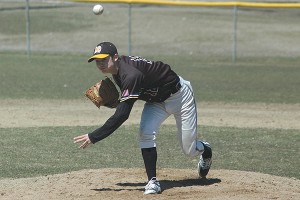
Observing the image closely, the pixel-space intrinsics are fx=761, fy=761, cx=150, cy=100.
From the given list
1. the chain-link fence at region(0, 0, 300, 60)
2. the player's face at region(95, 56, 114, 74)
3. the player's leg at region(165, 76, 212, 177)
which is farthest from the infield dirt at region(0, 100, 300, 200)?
the chain-link fence at region(0, 0, 300, 60)

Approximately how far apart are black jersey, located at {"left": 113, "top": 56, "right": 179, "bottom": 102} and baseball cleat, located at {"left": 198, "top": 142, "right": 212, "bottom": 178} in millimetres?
846

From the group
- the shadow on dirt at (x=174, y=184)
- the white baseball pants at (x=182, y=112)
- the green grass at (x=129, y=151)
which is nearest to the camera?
the white baseball pants at (x=182, y=112)

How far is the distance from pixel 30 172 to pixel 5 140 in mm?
2299

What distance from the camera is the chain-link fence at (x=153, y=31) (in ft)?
94.0

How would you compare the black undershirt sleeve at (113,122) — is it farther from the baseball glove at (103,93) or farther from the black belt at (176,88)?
the black belt at (176,88)

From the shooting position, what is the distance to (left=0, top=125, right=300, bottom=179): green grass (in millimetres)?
9492

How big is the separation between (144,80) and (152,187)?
107cm

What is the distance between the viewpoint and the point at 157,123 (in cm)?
768

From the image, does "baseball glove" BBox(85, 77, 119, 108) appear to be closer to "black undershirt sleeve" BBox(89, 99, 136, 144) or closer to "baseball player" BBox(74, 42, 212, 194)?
"baseball player" BBox(74, 42, 212, 194)

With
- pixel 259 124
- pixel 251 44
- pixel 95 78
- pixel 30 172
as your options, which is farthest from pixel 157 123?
pixel 251 44

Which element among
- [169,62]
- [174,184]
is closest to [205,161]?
[174,184]

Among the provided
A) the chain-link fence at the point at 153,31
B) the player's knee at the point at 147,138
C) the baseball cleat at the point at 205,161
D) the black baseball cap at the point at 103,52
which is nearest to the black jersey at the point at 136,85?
the black baseball cap at the point at 103,52

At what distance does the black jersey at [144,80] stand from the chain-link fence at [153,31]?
19368mm

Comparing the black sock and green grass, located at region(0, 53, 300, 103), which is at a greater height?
the black sock
